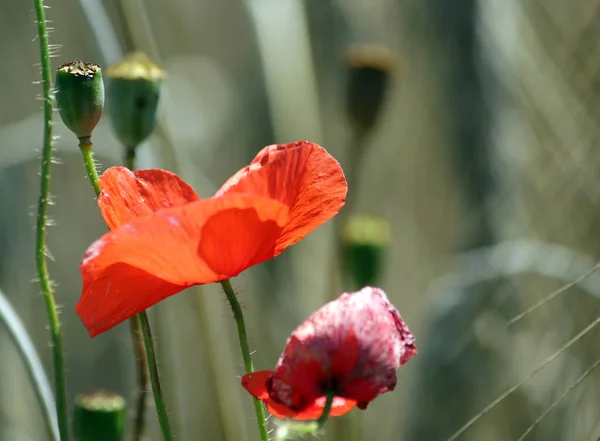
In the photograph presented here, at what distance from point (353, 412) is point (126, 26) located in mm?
302

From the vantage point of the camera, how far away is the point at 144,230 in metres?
0.30

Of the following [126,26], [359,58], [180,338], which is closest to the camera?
[126,26]

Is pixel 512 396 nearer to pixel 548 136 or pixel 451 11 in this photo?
pixel 548 136

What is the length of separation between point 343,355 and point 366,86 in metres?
0.58

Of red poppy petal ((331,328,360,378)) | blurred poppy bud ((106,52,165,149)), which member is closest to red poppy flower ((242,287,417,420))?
red poppy petal ((331,328,360,378))

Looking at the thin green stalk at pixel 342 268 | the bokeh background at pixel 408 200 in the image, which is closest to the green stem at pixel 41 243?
the bokeh background at pixel 408 200

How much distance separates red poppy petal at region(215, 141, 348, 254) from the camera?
34 centimetres

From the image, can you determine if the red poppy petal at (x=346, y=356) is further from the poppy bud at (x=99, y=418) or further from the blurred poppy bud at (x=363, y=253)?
the blurred poppy bud at (x=363, y=253)

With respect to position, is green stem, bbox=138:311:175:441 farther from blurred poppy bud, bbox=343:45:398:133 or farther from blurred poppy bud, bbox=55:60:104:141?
blurred poppy bud, bbox=343:45:398:133

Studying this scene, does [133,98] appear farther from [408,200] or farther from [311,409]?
[408,200]

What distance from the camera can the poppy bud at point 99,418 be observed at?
461mm

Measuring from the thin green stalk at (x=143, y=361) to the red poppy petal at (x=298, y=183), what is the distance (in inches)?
1.9

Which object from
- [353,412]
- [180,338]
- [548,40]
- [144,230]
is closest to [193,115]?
[180,338]

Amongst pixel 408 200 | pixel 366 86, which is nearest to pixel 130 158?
pixel 366 86
